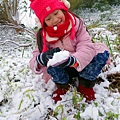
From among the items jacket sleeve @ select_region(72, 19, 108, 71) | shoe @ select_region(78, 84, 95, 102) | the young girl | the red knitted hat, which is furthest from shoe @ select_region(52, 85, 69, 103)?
the red knitted hat

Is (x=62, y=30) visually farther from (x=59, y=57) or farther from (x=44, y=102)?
(x=44, y=102)

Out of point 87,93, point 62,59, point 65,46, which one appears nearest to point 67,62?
point 62,59

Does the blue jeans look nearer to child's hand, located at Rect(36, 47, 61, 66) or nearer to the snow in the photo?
child's hand, located at Rect(36, 47, 61, 66)

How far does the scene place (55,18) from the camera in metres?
1.78

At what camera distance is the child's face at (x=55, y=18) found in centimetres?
178

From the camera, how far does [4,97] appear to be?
212 cm

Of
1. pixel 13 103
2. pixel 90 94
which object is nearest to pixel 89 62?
pixel 90 94

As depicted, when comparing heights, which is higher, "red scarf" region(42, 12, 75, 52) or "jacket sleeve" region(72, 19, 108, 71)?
"red scarf" region(42, 12, 75, 52)

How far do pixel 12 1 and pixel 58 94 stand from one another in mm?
5185

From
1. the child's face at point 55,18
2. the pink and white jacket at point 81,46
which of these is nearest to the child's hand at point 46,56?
the pink and white jacket at point 81,46

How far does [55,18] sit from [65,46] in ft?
0.78

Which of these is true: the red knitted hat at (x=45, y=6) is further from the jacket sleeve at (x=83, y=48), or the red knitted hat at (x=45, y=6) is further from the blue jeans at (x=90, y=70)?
the blue jeans at (x=90, y=70)

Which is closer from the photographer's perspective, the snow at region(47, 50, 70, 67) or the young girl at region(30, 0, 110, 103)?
the snow at region(47, 50, 70, 67)

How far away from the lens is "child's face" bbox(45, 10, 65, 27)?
178cm
